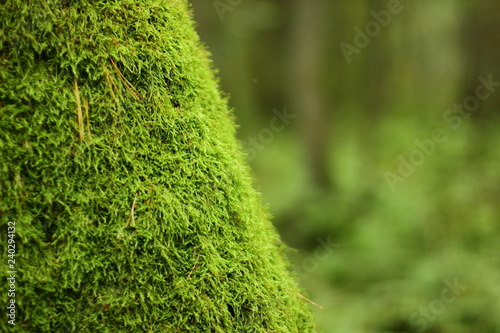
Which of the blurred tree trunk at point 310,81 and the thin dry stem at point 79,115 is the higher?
the thin dry stem at point 79,115

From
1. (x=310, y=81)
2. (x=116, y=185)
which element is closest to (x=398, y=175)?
(x=310, y=81)

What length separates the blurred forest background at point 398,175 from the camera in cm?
510

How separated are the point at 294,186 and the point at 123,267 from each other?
9.04 metres

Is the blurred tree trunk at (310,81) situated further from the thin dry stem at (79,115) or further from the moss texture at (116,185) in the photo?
the thin dry stem at (79,115)

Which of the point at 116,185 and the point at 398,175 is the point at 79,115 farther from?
the point at 398,175

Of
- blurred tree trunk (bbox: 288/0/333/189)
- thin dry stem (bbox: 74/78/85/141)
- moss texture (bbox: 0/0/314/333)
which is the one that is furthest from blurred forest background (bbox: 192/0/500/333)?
thin dry stem (bbox: 74/78/85/141)

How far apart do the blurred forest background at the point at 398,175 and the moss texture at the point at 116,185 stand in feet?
11.5

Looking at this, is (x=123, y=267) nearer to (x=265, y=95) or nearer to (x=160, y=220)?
(x=160, y=220)

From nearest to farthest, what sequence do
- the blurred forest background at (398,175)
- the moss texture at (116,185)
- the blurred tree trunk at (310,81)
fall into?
the moss texture at (116,185) → the blurred forest background at (398,175) → the blurred tree trunk at (310,81)

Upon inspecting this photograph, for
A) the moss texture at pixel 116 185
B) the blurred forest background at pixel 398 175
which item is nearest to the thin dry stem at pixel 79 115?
the moss texture at pixel 116 185

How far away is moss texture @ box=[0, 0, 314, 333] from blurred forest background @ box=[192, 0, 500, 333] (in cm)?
349

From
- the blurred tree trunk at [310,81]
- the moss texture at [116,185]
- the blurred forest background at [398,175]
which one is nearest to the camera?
the moss texture at [116,185]

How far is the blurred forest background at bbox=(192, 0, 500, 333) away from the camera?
510 cm

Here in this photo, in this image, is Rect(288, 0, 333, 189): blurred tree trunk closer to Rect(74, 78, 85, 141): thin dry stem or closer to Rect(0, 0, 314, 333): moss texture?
Rect(0, 0, 314, 333): moss texture
